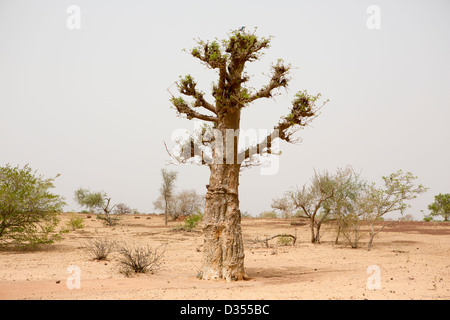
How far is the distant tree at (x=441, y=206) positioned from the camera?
137 feet

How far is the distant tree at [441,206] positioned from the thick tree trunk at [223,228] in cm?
3916

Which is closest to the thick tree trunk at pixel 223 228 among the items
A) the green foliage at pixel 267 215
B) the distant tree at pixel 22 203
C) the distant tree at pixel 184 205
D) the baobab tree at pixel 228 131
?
the baobab tree at pixel 228 131

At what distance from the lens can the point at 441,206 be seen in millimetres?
42688

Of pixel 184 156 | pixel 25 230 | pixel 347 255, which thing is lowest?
pixel 347 255

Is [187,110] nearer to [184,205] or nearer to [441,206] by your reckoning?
[184,205]

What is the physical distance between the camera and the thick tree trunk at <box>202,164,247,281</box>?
9648 millimetres

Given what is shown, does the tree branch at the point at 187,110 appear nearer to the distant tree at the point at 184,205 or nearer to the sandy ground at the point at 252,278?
the sandy ground at the point at 252,278

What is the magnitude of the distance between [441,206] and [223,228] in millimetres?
40562

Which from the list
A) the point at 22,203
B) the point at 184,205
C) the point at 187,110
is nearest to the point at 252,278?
the point at 187,110

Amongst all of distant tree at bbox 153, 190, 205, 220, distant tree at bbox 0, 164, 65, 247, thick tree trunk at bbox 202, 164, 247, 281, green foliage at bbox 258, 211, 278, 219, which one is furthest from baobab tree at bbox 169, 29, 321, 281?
green foliage at bbox 258, 211, 278, 219

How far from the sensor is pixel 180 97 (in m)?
10.3

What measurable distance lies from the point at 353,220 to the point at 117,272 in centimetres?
1114
